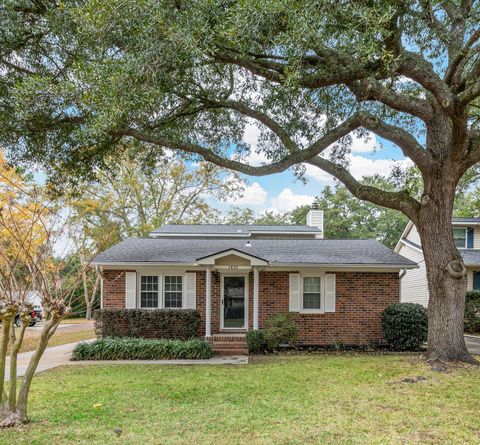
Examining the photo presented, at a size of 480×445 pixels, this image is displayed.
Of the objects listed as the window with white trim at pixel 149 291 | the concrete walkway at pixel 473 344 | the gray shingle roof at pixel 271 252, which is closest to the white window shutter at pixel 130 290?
the window with white trim at pixel 149 291

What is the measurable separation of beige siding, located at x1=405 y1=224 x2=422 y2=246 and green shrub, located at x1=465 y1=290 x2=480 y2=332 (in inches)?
222

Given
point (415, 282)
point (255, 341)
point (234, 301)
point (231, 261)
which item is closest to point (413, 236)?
point (415, 282)

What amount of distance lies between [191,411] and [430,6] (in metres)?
8.70

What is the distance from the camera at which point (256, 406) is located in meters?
6.24

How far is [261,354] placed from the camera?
38.7 ft

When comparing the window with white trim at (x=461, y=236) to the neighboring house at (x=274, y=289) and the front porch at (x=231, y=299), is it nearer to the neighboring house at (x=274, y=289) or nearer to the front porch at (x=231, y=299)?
the neighboring house at (x=274, y=289)

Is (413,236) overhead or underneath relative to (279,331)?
overhead

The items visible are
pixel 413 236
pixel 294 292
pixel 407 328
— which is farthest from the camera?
pixel 413 236

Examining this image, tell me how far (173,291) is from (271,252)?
3.65 meters

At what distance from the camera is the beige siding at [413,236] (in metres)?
22.3

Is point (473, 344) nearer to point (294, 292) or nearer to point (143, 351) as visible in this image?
point (294, 292)

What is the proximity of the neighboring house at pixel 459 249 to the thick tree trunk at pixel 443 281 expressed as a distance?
8.69m

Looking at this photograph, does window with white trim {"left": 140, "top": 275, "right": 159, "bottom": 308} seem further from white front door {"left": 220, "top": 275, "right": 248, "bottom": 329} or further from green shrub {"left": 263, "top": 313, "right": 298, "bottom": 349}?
green shrub {"left": 263, "top": 313, "right": 298, "bottom": 349}

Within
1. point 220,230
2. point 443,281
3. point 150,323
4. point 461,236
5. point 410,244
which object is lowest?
point 150,323
